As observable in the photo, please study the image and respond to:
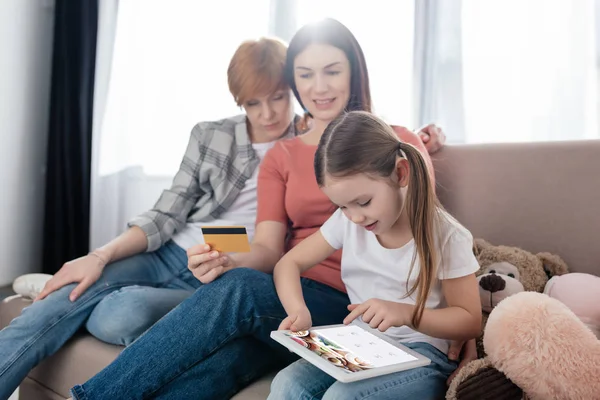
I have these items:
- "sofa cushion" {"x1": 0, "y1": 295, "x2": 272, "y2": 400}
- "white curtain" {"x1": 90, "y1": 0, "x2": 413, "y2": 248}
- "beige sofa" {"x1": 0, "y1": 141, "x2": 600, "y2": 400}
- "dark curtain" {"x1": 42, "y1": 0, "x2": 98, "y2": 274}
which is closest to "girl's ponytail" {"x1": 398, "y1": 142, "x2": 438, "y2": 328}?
"beige sofa" {"x1": 0, "y1": 141, "x2": 600, "y2": 400}

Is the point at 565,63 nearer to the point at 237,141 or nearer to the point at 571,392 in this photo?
the point at 237,141

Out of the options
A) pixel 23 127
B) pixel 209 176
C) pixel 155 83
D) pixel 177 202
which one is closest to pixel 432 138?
pixel 209 176

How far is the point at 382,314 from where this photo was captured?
3.30ft

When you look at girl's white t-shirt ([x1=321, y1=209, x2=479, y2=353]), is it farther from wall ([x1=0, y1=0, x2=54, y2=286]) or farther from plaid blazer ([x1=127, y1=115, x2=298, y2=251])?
wall ([x1=0, y1=0, x2=54, y2=286])

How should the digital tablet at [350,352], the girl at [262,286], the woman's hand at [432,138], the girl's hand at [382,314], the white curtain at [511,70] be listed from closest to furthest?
the digital tablet at [350,352]
the girl's hand at [382,314]
the girl at [262,286]
the woman's hand at [432,138]
the white curtain at [511,70]

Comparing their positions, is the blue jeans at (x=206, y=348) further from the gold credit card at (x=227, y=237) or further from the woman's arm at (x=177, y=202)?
the woman's arm at (x=177, y=202)

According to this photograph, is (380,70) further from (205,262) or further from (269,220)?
(205,262)

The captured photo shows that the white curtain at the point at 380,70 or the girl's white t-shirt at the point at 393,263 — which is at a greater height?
the white curtain at the point at 380,70

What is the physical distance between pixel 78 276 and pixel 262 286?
0.57 meters

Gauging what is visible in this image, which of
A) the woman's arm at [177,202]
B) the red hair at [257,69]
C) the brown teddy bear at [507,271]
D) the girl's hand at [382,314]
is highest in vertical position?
the red hair at [257,69]

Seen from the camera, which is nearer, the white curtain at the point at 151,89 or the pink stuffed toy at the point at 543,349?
the pink stuffed toy at the point at 543,349

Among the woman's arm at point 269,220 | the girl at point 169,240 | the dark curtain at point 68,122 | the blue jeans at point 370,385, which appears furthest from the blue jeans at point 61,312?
the dark curtain at point 68,122

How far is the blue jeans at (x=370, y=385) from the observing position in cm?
94

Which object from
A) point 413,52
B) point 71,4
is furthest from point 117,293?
point 71,4
